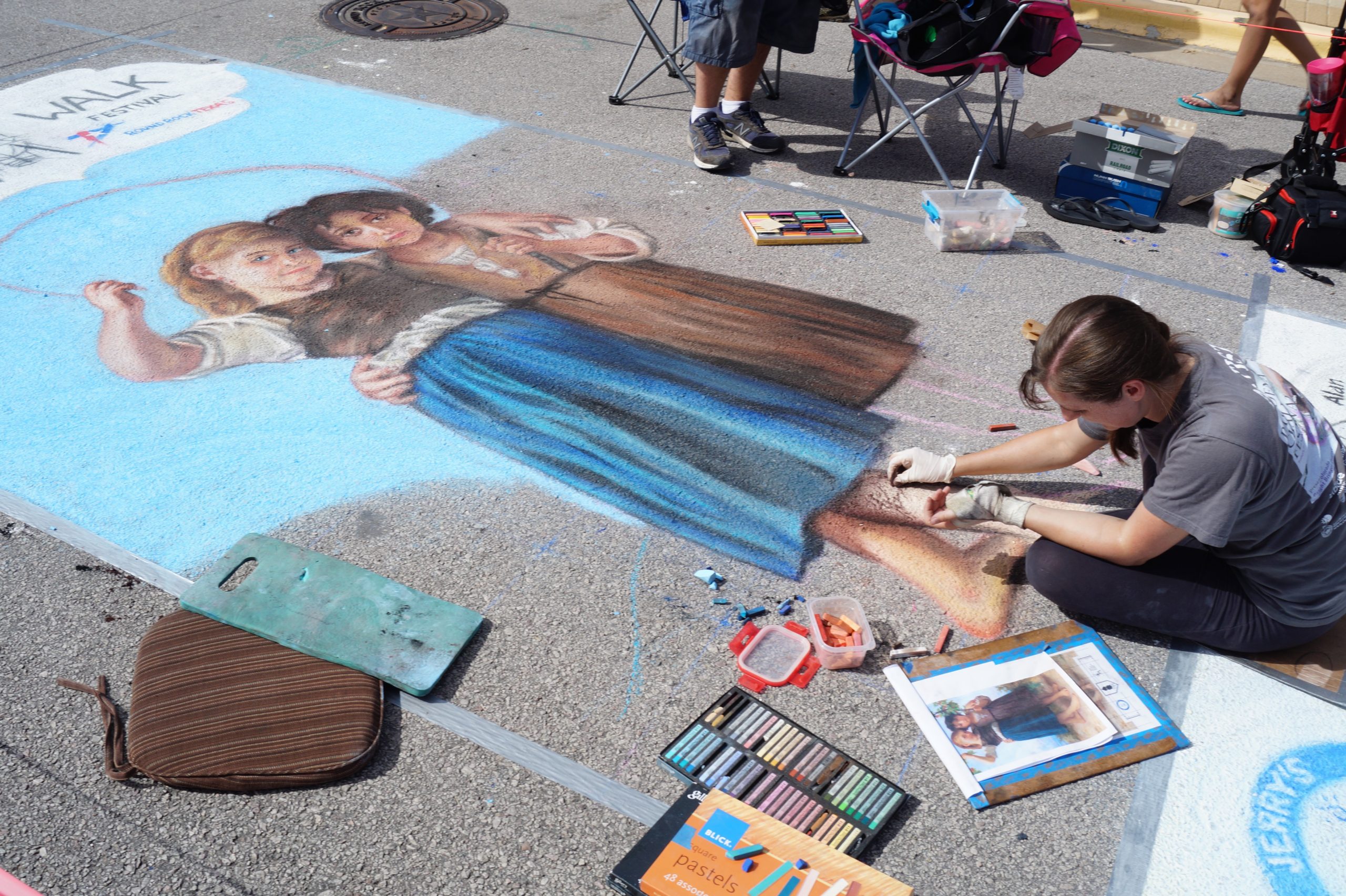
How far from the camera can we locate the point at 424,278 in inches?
148

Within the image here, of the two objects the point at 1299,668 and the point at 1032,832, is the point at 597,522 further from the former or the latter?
the point at 1299,668

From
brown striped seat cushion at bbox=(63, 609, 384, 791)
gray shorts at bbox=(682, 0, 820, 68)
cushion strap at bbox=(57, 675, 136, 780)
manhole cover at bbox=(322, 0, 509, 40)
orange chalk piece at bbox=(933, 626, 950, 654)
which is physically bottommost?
cushion strap at bbox=(57, 675, 136, 780)

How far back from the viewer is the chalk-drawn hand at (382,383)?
10.3 ft

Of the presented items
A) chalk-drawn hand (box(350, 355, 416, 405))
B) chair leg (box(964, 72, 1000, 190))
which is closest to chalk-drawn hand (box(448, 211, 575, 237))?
chalk-drawn hand (box(350, 355, 416, 405))

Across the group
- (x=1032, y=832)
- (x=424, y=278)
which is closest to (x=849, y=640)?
(x=1032, y=832)

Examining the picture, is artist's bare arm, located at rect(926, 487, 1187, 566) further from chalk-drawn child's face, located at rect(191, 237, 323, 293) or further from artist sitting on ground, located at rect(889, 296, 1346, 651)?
chalk-drawn child's face, located at rect(191, 237, 323, 293)

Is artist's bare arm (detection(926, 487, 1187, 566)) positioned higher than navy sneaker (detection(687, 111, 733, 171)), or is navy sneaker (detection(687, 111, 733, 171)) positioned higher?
navy sneaker (detection(687, 111, 733, 171))

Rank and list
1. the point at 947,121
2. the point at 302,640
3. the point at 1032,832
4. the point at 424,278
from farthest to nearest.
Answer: the point at 947,121
the point at 424,278
the point at 302,640
the point at 1032,832

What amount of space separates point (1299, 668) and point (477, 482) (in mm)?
2218

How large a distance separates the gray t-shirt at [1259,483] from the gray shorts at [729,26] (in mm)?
3165

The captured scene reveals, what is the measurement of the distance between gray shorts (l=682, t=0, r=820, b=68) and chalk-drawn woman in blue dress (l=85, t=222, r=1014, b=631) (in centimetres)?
140

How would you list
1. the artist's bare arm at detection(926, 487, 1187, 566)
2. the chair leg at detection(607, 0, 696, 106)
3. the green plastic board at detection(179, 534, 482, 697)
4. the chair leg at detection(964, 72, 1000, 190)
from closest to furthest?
1. the artist's bare arm at detection(926, 487, 1187, 566)
2. the green plastic board at detection(179, 534, 482, 697)
3. the chair leg at detection(964, 72, 1000, 190)
4. the chair leg at detection(607, 0, 696, 106)

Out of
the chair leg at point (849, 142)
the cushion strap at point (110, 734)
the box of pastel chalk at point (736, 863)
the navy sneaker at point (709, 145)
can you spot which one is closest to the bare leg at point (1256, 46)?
the chair leg at point (849, 142)

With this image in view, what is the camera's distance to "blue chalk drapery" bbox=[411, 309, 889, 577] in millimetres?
2742
